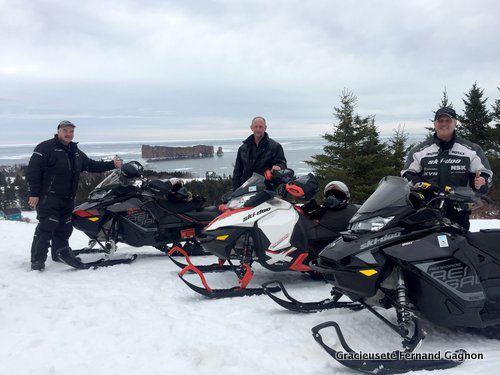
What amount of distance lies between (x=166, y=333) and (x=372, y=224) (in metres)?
1.73

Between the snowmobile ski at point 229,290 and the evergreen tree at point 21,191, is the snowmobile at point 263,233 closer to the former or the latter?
the snowmobile ski at point 229,290

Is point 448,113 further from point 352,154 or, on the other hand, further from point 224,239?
point 352,154

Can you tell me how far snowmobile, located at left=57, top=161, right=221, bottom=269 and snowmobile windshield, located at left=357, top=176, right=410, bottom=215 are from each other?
3.20 meters

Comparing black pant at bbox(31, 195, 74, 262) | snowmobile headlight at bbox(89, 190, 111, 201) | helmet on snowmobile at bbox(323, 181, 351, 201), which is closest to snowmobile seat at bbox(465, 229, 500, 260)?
helmet on snowmobile at bbox(323, 181, 351, 201)

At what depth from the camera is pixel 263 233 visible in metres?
4.18

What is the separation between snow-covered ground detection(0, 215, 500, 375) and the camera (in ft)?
8.58

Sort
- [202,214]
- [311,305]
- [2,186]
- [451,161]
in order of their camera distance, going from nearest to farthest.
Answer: [311,305]
[451,161]
[202,214]
[2,186]

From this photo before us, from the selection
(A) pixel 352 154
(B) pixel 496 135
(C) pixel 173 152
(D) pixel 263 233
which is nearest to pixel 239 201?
(D) pixel 263 233

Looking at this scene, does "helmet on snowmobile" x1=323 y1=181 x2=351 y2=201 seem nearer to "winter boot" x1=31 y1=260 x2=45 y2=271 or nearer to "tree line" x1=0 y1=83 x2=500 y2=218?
"winter boot" x1=31 y1=260 x2=45 y2=271

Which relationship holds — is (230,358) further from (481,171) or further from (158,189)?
(158,189)

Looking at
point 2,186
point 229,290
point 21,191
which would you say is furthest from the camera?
point 2,186

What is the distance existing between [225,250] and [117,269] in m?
1.76

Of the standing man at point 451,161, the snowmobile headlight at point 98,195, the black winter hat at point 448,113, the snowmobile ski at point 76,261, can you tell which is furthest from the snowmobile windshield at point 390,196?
the snowmobile headlight at point 98,195

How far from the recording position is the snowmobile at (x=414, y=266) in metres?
2.70
